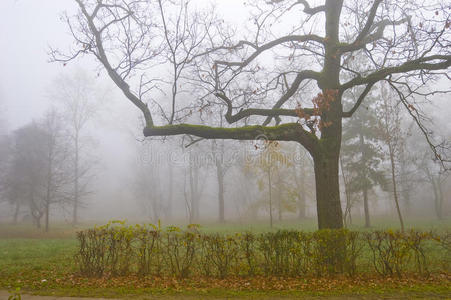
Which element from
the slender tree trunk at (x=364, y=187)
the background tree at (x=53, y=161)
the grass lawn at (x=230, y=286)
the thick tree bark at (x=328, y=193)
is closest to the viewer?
the grass lawn at (x=230, y=286)

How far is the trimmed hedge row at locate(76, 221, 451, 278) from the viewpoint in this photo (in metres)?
5.87

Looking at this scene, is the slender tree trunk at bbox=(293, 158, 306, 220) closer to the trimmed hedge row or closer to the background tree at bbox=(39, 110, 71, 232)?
the background tree at bbox=(39, 110, 71, 232)

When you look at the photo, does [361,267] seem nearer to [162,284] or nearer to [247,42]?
[162,284]

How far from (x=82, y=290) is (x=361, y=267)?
6.17m

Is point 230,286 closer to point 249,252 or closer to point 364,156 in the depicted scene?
point 249,252

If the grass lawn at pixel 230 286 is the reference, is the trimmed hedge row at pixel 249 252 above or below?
above

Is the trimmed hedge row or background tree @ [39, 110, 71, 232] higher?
background tree @ [39, 110, 71, 232]

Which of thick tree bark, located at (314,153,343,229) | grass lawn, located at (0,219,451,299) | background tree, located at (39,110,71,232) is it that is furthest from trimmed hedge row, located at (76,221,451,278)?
background tree, located at (39,110,71,232)

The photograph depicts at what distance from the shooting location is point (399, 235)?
5789mm

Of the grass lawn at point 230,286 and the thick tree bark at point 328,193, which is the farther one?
the thick tree bark at point 328,193

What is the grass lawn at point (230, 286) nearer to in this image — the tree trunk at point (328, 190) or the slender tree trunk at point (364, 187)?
the tree trunk at point (328, 190)

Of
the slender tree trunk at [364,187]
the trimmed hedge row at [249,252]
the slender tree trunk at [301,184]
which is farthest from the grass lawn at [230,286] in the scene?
the slender tree trunk at [301,184]

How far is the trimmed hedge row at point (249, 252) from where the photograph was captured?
19.3 ft

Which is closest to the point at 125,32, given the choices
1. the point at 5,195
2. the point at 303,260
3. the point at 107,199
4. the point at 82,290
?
the point at 82,290
